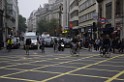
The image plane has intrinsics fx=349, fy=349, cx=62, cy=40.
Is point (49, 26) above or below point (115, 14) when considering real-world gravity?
above

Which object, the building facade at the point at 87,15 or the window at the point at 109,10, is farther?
the building facade at the point at 87,15

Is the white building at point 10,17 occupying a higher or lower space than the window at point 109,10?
higher

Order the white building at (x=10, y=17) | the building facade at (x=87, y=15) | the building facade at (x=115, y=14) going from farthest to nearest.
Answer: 1. the white building at (x=10, y=17)
2. the building facade at (x=87, y=15)
3. the building facade at (x=115, y=14)

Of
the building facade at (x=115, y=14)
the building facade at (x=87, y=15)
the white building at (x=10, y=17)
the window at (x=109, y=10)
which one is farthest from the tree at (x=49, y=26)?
the window at (x=109, y=10)

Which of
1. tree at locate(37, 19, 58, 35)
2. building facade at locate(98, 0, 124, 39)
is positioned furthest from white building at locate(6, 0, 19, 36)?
building facade at locate(98, 0, 124, 39)

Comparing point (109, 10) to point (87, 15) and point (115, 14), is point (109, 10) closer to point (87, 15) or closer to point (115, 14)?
point (115, 14)

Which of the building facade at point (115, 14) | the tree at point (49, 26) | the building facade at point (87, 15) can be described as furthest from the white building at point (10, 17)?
the building facade at point (115, 14)

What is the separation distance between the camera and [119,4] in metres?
47.6

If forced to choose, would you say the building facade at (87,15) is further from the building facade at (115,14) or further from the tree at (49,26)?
the tree at (49,26)

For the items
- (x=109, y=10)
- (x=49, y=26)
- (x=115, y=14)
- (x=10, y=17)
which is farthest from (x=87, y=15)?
(x=49, y=26)

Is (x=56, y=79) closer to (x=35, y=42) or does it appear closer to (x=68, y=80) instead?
(x=68, y=80)

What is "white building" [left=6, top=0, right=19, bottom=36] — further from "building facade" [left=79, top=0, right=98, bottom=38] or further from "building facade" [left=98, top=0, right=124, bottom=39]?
"building facade" [left=98, top=0, right=124, bottom=39]

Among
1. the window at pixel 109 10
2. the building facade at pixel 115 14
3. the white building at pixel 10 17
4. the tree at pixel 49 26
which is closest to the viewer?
the building facade at pixel 115 14

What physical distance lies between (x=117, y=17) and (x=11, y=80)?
36563mm
